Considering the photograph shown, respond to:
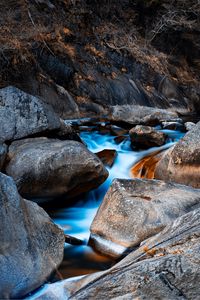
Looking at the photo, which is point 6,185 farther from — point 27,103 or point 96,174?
point 27,103

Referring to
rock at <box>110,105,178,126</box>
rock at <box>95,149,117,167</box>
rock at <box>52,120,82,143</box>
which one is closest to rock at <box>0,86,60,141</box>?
rock at <box>52,120,82,143</box>

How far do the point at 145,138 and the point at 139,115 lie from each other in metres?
2.48

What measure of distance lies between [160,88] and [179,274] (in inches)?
434

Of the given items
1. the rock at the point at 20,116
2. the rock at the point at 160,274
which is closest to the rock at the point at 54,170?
the rock at the point at 20,116

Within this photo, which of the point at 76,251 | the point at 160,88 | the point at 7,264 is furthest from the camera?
the point at 160,88

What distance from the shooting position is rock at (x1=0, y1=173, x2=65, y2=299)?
3.31 m

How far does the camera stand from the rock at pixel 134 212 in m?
4.43

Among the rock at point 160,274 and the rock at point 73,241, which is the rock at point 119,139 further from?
the rock at point 160,274

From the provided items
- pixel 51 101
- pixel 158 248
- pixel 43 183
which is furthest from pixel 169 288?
pixel 51 101

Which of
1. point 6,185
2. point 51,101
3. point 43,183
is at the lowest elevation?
point 51,101

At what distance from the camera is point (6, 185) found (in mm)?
3662

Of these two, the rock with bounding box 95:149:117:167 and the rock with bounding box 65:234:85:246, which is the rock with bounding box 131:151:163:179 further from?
the rock with bounding box 65:234:85:246

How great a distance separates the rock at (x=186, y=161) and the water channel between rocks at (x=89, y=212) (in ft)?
3.57

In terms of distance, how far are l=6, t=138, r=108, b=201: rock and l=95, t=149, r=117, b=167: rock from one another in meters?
1.34
